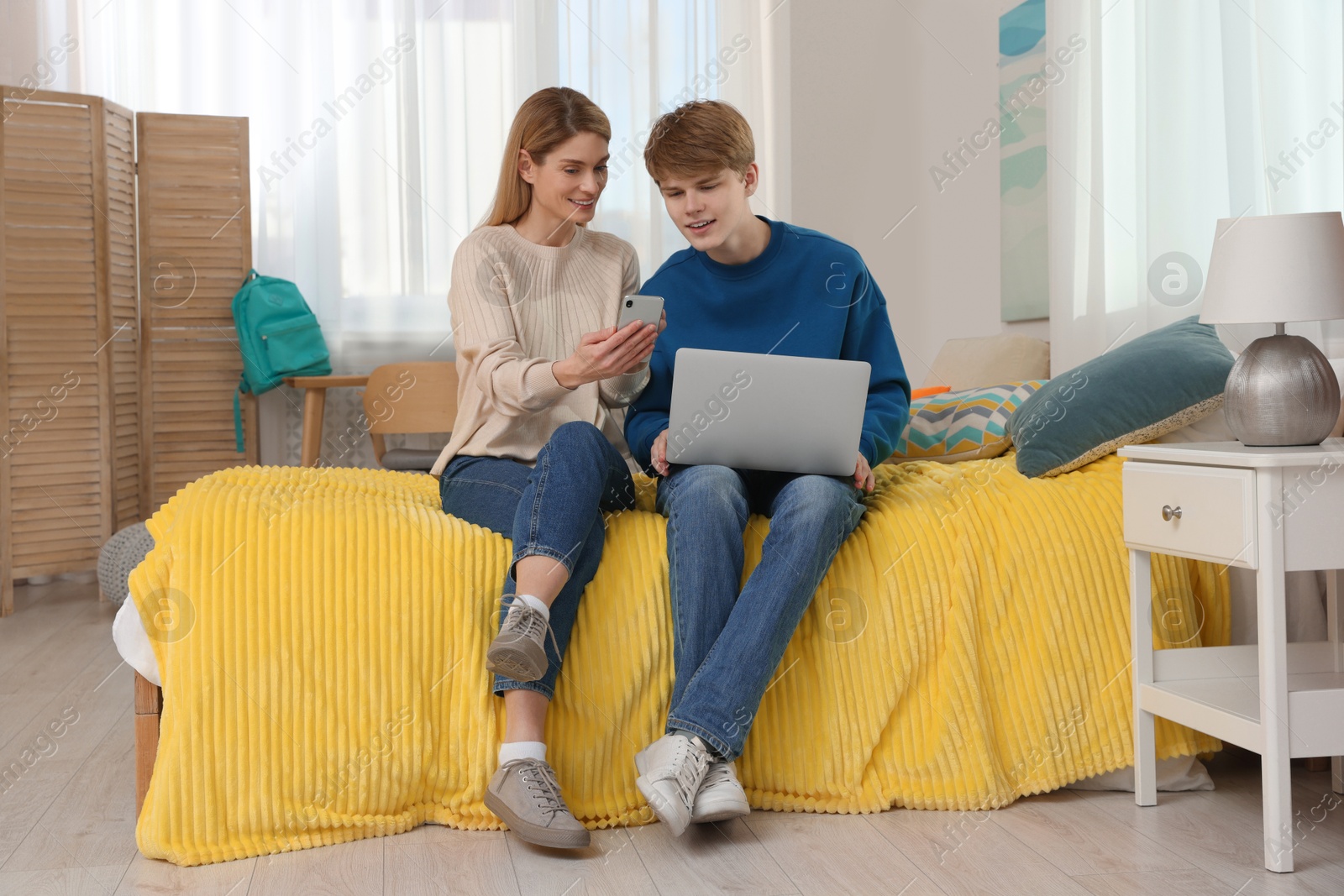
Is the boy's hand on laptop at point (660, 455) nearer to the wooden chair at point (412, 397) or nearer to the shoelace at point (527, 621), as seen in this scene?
the shoelace at point (527, 621)

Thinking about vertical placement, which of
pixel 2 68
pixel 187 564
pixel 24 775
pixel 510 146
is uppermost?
pixel 2 68

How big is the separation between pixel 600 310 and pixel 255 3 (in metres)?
2.62

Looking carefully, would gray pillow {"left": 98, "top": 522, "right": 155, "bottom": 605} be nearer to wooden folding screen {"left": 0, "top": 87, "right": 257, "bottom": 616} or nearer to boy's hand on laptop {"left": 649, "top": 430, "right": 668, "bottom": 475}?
wooden folding screen {"left": 0, "top": 87, "right": 257, "bottom": 616}

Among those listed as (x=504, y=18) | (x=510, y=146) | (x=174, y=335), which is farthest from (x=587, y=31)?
(x=510, y=146)

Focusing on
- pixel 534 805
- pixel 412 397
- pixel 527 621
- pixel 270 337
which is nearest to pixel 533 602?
pixel 527 621

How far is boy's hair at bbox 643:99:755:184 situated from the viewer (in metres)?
1.72

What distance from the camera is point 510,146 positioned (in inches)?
74.2

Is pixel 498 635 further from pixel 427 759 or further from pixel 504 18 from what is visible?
pixel 504 18

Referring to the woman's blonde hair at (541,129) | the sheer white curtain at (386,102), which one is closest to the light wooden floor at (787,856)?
the woman's blonde hair at (541,129)

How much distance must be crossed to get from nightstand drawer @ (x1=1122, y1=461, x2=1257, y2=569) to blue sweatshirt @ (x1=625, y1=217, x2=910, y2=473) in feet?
1.33

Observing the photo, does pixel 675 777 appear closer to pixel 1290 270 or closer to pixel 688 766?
pixel 688 766

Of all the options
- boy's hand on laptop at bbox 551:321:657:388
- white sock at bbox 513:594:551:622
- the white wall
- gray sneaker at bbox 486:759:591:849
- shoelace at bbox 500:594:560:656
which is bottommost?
gray sneaker at bbox 486:759:591:849

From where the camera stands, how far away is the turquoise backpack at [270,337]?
12.0 ft

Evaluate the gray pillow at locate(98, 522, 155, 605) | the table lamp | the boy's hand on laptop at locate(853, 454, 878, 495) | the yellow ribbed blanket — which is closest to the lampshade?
the table lamp
